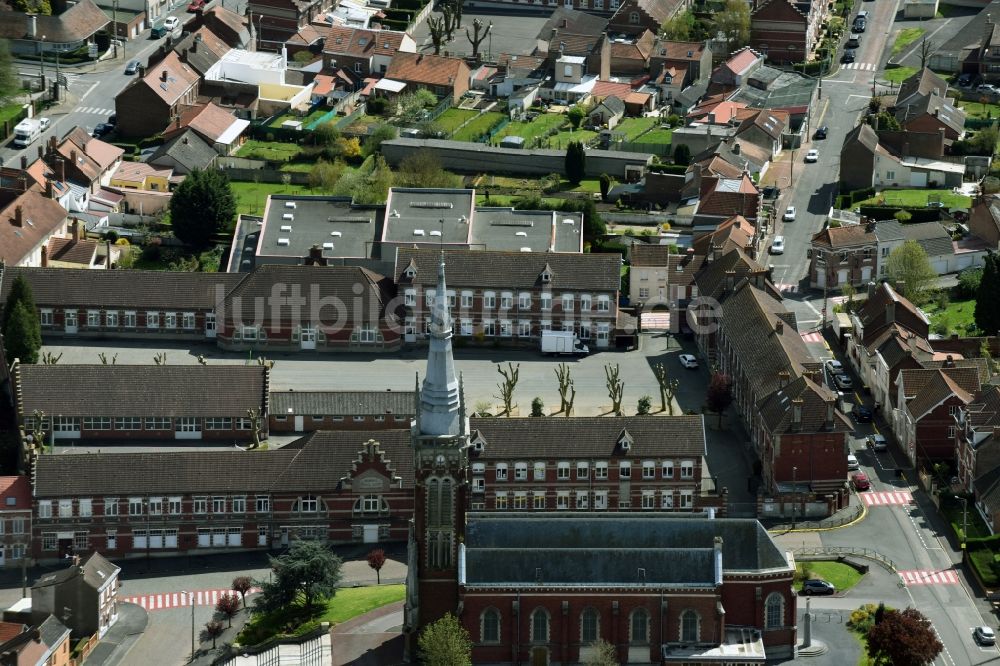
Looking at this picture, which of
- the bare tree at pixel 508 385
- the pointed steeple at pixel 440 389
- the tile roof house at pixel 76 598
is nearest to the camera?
the pointed steeple at pixel 440 389

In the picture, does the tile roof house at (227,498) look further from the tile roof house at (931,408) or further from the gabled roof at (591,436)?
the tile roof house at (931,408)

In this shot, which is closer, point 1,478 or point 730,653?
point 730,653

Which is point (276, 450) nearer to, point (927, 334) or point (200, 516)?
point (200, 516)

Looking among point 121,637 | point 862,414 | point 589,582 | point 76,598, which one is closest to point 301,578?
point 121,637

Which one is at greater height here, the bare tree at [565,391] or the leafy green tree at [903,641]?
the leafy green tree at [903,641]

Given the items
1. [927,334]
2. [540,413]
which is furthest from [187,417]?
[927,334]

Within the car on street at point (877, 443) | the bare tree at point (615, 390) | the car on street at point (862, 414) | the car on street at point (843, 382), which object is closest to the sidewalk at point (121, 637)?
the bare tree at point (615, 390)
